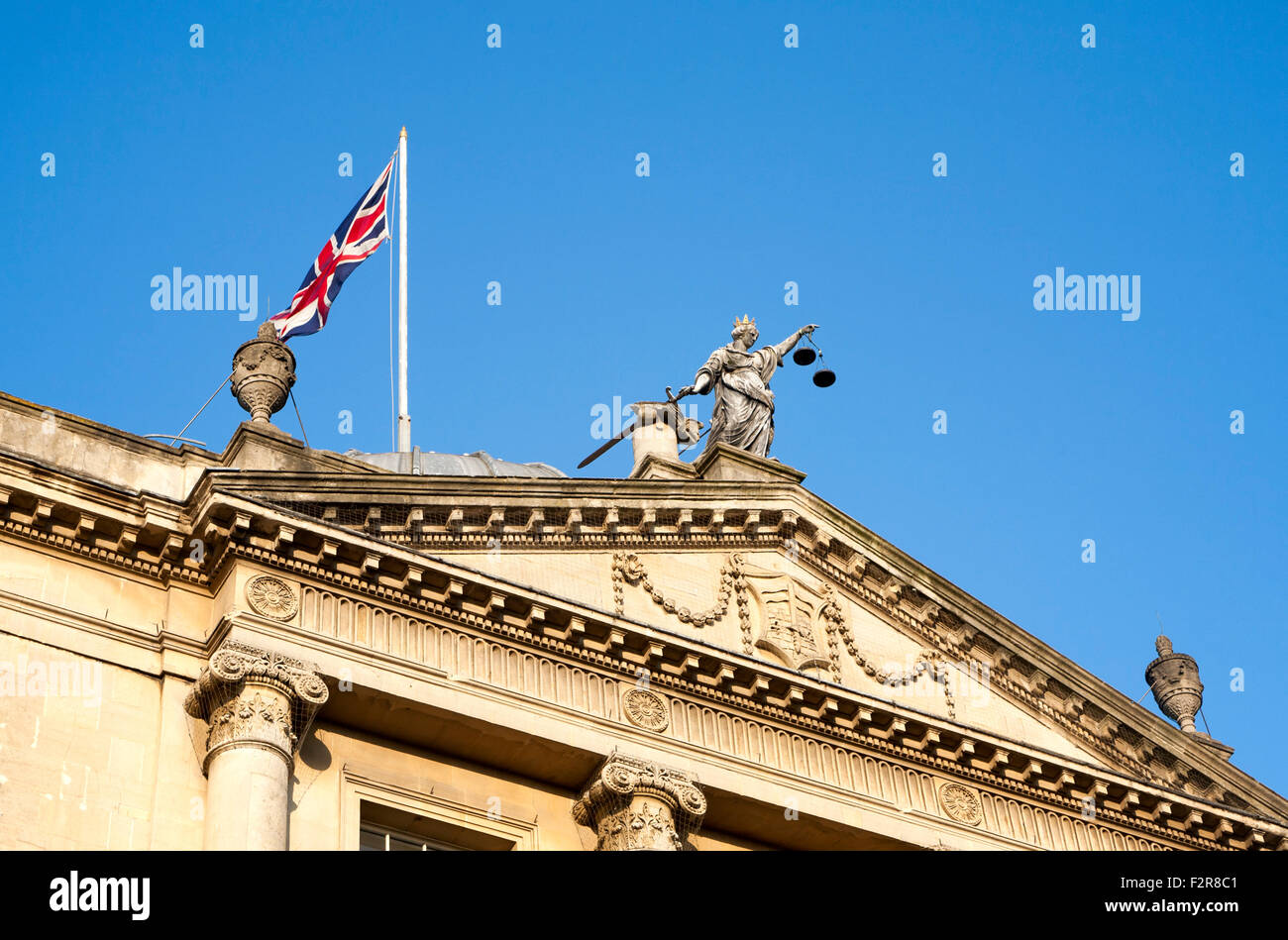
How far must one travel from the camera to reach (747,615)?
2772 centimetres

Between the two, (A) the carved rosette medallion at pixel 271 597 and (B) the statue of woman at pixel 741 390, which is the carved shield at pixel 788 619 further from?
(A) the carved rosette medallion at pixel 271 597

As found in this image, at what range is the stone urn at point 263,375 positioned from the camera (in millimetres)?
25672

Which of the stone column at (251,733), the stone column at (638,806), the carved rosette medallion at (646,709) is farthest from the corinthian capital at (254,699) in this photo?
the carved rosette medallion at (646,709)

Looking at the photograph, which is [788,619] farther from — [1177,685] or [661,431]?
[1177,685]

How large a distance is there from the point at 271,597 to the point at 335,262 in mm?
7993

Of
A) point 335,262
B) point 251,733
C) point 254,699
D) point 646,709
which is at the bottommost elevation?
point 251,733

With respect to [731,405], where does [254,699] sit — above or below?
below

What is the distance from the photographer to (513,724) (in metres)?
24.0

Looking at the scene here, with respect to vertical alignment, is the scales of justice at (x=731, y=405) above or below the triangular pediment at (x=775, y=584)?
above

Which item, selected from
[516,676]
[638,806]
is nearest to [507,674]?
[516,676]

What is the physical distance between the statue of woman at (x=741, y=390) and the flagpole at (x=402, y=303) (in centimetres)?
514
